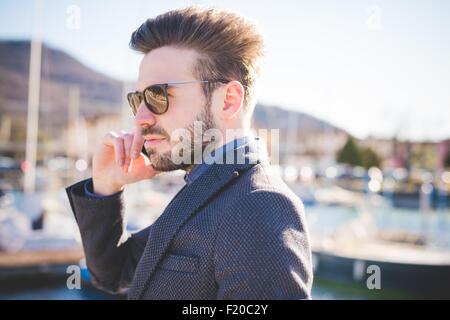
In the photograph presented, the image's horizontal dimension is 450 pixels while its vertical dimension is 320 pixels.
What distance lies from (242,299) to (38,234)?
24.3 ft

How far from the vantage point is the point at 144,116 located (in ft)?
4.31

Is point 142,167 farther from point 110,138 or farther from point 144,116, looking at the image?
point 144,116

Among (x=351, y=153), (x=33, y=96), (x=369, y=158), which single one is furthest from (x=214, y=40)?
(x=369, y=158)

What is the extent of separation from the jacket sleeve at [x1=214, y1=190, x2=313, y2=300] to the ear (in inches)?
12.0

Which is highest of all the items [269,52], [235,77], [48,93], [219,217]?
[48,93]

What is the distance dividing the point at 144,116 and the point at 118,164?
25cm

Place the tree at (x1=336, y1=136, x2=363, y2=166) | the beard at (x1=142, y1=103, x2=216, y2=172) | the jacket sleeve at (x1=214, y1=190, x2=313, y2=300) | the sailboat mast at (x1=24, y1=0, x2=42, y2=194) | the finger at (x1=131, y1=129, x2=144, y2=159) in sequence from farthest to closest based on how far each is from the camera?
the tree at (x1=336, y1=136, x2=363, y2=166) → the sailboat mast at (x1=24, y1=0, x2=42, y2=194) → the finger at (x1=131, y1=129, x2=144, y2=159) → the beard at (x1=142, y1=103, x2=216, y2=172) → the jacket sleeve at (x1=214, y1=190, x2=313, y2=300)

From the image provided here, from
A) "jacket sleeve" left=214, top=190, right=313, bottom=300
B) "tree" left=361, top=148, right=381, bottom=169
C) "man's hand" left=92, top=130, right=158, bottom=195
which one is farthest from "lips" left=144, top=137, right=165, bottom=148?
"tree" left=361, top=148, right=381, bottom=169

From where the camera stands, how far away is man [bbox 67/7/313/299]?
3.21 ft

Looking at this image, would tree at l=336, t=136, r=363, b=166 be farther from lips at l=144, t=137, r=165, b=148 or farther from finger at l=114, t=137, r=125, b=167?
lips at l=144, t=137, r=165, b=148

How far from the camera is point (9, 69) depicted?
46.5 ft

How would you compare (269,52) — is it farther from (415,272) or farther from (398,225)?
(398,225)

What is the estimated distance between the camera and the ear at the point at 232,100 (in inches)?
49.7
